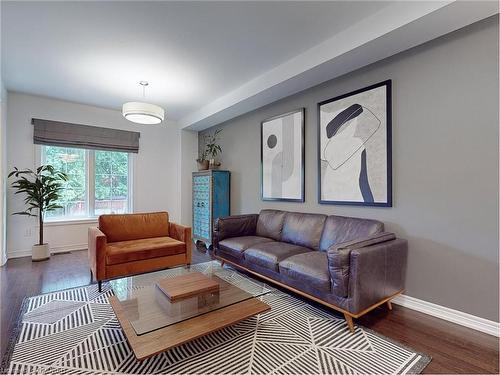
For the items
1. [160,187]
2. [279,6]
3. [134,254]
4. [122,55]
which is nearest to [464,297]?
[279,6]

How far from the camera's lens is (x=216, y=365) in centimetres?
162

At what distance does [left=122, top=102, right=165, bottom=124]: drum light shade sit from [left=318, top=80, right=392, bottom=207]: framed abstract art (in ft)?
6.81

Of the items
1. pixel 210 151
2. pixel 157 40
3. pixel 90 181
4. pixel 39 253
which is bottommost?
pixel 39 253

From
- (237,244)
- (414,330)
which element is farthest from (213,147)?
(414,330)

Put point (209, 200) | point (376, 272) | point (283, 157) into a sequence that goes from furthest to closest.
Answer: point (209, 200)
point (283, 157)
point (376, 272)

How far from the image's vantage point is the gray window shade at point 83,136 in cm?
427

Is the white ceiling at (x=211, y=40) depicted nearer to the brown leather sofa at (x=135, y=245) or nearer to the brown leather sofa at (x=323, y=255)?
the brown leather sofa at (x=323, y=255)

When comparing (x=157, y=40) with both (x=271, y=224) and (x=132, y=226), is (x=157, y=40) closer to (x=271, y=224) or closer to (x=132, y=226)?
(x=132, y=226)

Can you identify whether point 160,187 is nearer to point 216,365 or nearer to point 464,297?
point 216,365

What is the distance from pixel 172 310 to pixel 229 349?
482 millimetres

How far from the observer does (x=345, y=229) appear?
2738 millimetres

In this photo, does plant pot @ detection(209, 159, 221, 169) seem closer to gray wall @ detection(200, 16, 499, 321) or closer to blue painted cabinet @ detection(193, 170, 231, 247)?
blue painted cabinet @ detection(193, 170, 231, 247)

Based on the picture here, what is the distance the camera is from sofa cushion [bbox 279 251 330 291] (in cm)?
214

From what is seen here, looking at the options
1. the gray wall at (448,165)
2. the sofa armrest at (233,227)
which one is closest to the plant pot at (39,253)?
the sofa armrest at (233,227)
